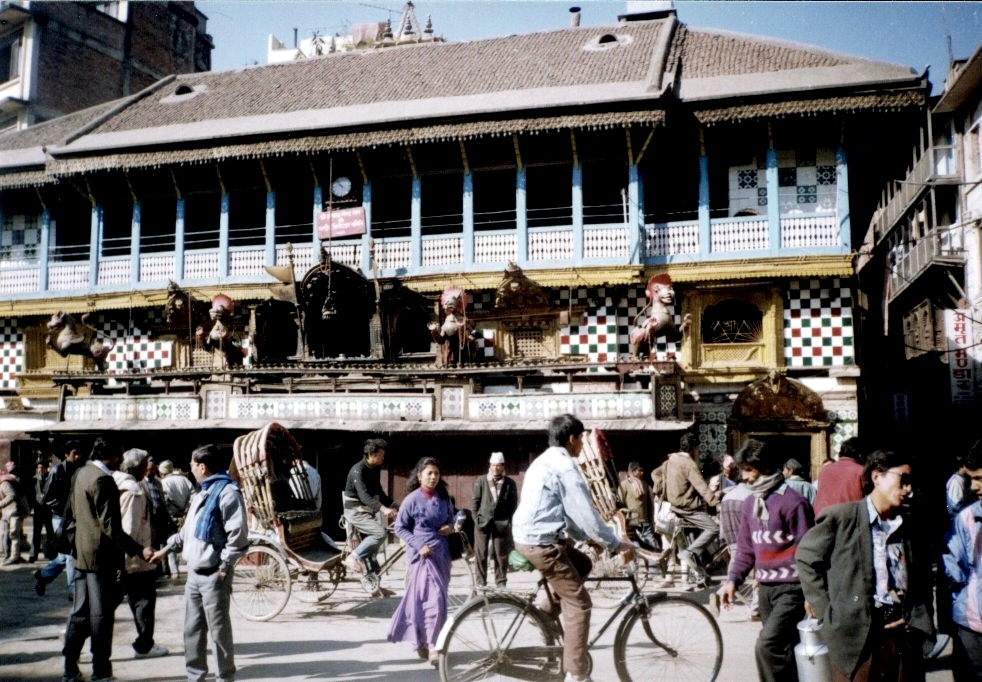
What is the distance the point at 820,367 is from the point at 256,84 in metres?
16.9

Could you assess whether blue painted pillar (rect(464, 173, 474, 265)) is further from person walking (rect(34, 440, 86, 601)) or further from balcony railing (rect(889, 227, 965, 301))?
balcony railing (rect(889, 227, 965, 301))

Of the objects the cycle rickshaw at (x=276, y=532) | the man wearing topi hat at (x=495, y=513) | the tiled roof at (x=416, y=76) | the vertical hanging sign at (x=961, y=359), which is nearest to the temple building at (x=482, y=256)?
the tiled roof at (x=416, y=76)

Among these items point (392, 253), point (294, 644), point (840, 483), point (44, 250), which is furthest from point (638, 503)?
point (44, 250)

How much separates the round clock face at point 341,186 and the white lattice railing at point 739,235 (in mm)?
8341

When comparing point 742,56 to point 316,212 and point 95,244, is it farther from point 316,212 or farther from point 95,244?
point 95,244

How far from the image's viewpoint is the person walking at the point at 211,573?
20.2ft

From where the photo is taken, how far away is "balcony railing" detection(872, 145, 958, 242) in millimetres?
20422

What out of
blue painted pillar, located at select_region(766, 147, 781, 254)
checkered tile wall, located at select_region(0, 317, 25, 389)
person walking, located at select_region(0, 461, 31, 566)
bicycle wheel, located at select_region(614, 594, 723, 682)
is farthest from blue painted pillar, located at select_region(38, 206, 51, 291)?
bicycle wheel, located at select_region(614, 594, 723, 682)

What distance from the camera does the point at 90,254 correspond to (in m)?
21.3

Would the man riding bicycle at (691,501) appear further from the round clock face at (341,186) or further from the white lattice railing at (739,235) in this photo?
the round clock face at (341,186)

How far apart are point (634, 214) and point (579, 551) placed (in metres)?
12.8

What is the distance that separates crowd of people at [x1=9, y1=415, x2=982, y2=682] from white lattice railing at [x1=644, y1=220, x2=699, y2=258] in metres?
8.53

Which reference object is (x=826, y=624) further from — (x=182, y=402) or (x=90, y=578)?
(x=182, y=402)

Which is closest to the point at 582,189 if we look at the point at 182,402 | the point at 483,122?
the point at 483,122
